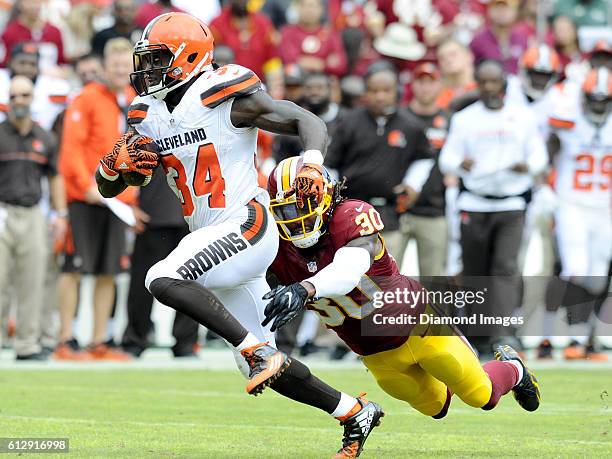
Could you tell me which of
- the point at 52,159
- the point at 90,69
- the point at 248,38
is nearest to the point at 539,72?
the point at 248,38

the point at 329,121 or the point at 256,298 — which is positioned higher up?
the point at 256,298

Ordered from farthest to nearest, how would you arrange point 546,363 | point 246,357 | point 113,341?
point 113,341
point 546,363
point 246,357

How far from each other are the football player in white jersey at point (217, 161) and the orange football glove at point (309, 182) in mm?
111

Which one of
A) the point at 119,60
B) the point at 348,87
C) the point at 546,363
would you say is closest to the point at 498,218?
the point at 546,363

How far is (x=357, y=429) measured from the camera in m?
6.12

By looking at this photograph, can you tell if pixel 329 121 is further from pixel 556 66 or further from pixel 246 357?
pixel 246 357

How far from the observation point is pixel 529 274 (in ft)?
39.9

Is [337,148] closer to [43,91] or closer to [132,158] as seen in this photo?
[43,91]

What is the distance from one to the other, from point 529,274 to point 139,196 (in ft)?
12.2

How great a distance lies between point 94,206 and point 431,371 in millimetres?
5398

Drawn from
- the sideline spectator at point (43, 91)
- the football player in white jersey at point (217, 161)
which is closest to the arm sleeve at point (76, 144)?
the sideline spectator at point (43, 91)

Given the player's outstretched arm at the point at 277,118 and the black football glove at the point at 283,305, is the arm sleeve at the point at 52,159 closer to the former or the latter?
the player's outstretched arm at the point at 277,118

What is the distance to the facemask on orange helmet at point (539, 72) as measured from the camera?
11.8 meters

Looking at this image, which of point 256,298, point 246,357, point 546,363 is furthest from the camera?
point 546,363
